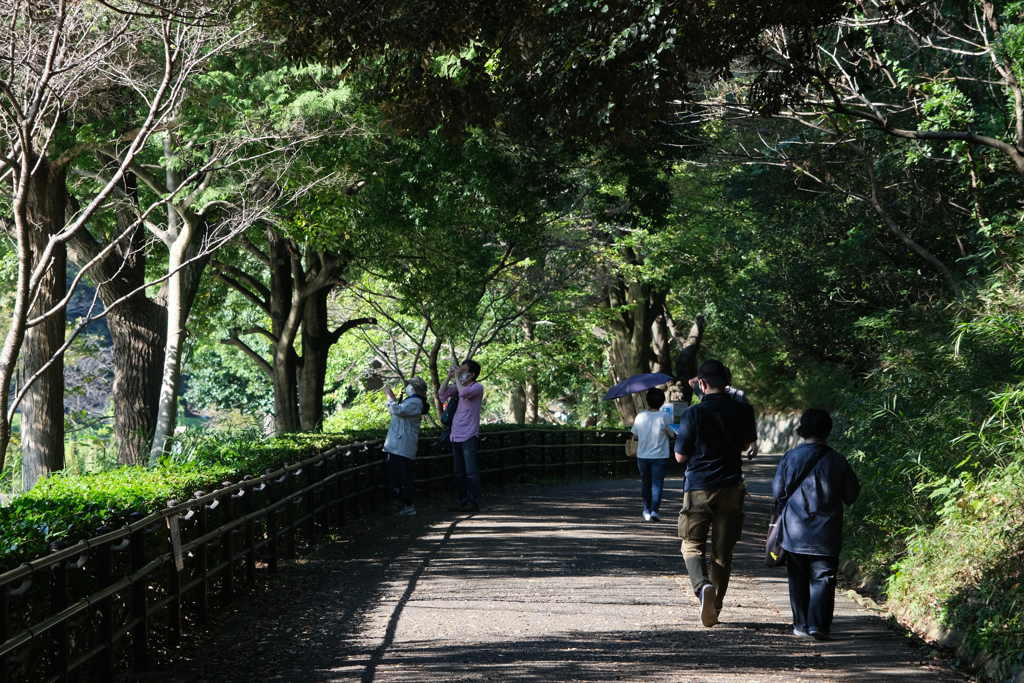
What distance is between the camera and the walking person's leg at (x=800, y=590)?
6.29 meters

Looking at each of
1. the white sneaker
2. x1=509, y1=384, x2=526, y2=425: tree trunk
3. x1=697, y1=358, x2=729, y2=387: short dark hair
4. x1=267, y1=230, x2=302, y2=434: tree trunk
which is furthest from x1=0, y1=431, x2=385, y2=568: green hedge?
x1=509, y1=384, x2=526, y2=425: tree trunk

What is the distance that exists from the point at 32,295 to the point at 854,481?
6.37 meters

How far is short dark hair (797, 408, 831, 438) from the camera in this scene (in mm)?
6336

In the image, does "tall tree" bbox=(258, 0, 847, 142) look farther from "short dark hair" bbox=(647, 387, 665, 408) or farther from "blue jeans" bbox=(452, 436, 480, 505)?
"blue jeans" bbox=(452, 436, 480, 505)

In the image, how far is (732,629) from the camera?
6.48 meters

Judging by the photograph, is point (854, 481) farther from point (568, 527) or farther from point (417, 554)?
point (568, 527)

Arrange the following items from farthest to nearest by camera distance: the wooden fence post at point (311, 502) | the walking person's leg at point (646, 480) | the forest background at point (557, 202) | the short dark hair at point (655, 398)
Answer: the walking person's leg at point (646, 480), the short dark hair at point (655, 398), the wooden fence post at point (311, 502), the forest background at point (557, 202)

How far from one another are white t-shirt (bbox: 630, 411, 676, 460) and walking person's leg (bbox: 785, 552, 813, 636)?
510 centimetres

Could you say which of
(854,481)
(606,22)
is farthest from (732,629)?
→ (606,22)

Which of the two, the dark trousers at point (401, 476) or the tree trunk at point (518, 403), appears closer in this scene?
the dark trousers at point (401, 476)

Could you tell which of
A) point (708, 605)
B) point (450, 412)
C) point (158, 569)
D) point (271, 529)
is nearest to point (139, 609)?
point (158, 569)

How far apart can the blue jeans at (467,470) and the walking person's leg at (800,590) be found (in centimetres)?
618

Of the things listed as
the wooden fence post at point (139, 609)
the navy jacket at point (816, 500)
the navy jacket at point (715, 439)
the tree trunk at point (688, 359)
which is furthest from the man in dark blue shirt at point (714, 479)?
the tree trunk at point (688, 359)

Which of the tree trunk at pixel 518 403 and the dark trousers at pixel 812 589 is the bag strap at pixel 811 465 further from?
the tree trunk at pixel 518 403
